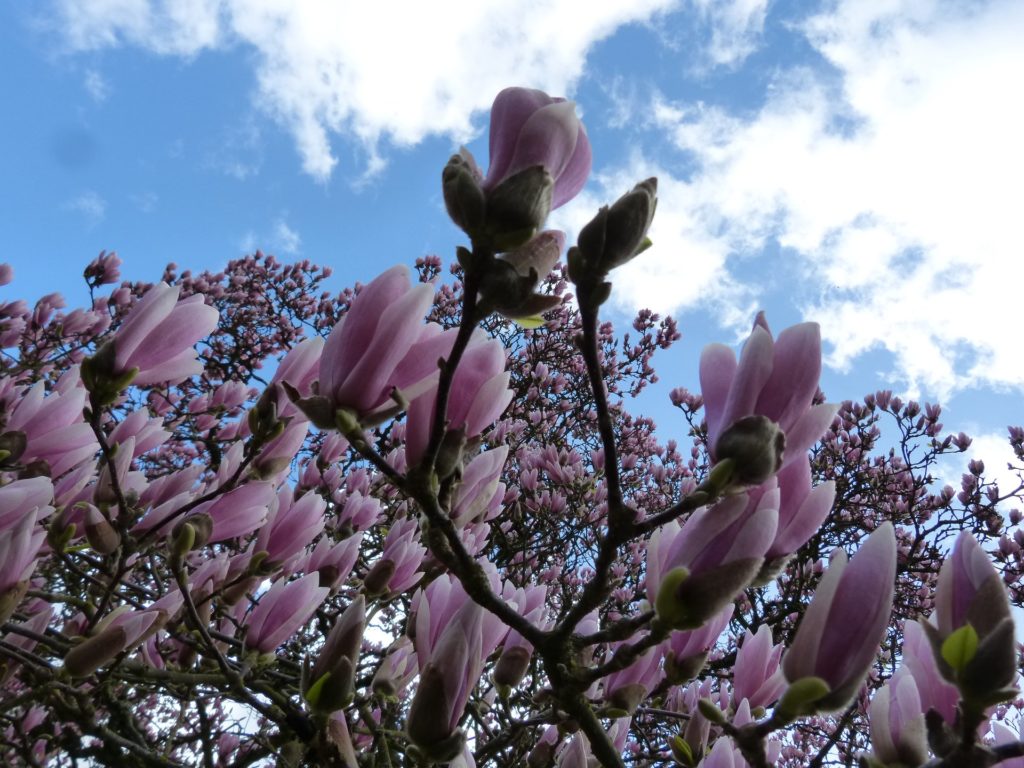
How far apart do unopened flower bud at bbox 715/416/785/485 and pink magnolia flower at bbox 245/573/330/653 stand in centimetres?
93

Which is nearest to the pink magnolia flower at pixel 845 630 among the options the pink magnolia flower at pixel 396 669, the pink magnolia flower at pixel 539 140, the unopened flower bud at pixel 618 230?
the unopened flower bud at pixel 618 230

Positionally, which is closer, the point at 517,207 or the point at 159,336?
the point at 517,207

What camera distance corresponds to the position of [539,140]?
688mm

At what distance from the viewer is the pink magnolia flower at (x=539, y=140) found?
2.26ft

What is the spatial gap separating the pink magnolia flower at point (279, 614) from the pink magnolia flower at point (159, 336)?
0.44 meters

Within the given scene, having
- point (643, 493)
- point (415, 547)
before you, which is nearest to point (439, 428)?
point (415, 547)

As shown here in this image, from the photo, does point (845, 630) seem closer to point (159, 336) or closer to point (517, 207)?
point (517, 207)

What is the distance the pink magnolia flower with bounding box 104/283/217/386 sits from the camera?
115cm

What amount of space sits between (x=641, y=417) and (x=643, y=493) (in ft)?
2.56

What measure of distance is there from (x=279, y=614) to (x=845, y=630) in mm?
1029

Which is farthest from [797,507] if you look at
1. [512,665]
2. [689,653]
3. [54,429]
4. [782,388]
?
[54,429]

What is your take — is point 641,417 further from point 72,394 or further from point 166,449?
point 72,394

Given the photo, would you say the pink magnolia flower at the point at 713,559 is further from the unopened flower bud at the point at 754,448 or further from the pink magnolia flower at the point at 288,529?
the pink magnolia flower at the point at 288,529

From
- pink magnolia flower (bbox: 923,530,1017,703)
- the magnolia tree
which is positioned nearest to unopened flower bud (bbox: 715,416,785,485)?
the magnolia tree
